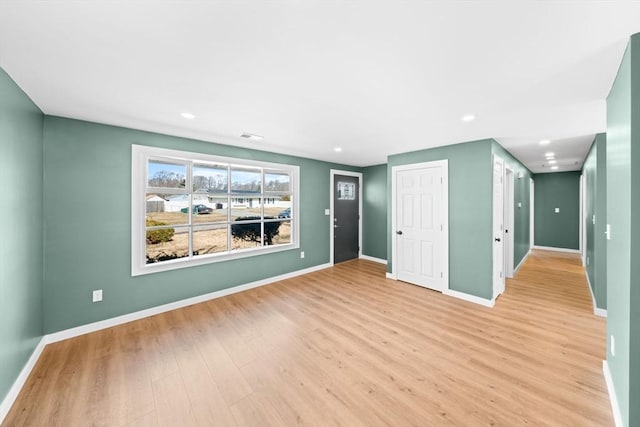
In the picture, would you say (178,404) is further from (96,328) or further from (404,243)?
(404,243)

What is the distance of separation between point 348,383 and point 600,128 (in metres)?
4.15

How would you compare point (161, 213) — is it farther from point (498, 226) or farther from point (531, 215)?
point (531, 215)

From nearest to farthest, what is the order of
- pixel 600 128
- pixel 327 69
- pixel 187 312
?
pixel 327 69, pixel 600 128, pixel 187 312

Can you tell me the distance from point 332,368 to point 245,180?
3092mm

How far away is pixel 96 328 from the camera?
2.76 m

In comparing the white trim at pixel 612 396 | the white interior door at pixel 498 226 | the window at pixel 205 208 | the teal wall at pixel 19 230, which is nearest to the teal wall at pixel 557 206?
the white interior door at pixel 498 226

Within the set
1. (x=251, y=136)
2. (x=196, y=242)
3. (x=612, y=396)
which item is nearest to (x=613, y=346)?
(x=612, y=396)

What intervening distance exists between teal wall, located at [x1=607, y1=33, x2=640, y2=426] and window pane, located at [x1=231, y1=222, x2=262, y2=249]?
161 inches

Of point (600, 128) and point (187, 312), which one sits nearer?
point (600, 128)

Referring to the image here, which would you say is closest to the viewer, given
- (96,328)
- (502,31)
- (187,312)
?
(502,31)

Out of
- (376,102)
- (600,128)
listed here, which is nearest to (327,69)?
(376,102)

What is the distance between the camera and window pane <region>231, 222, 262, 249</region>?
4.00m

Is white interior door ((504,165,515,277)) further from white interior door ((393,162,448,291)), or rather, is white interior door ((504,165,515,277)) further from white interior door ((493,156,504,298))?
white interior door ((393,162,448,291))

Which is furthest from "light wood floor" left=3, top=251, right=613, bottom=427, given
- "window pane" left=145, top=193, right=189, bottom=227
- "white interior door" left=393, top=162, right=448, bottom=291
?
"window pane" left=145, top=193, right=189, bottom=227
